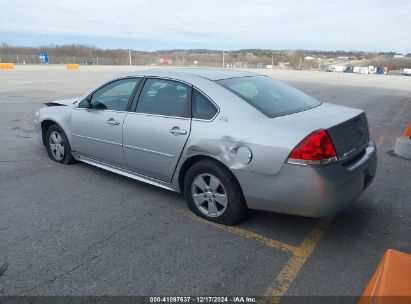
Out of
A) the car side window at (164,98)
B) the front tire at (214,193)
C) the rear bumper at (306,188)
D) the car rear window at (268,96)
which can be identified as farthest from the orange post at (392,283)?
the car side window at (164,98)

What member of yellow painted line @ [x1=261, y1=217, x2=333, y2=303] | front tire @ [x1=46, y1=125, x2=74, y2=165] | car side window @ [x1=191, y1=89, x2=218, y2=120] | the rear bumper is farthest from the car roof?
yellow painted line @ [x1=261, y1=217, x2=333, y2=303]

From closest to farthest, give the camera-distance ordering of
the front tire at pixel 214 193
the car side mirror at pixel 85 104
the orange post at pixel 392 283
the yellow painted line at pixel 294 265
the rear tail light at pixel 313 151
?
the orange post at pixel 392 283
the yellow painted line at pixel 294 265
the rear tail light at pixel 313 151
the front tire at pixel 214 193
the car side mirror at pixel 85 104

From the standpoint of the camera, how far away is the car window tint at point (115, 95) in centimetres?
443

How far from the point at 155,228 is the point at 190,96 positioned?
1.41m

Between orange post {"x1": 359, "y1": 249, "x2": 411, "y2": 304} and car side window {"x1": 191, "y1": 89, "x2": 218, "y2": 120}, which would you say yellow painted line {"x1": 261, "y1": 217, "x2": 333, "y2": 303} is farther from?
car side window {"x1": 191, "y1": 89, "x2": 218, "y2": 120}

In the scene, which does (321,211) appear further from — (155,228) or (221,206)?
(155,228)

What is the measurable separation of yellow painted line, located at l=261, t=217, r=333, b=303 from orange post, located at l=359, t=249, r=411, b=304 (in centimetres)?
86

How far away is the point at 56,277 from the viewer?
9.17 feet

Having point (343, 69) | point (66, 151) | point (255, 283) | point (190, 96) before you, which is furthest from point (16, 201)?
point (343, 69)

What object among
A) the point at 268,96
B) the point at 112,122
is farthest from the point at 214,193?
the point at 112,122

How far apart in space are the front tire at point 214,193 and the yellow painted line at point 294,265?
0.66 meters

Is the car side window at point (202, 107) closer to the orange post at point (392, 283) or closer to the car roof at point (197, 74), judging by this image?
the car roof at point (197, 74)

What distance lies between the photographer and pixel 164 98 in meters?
4.05

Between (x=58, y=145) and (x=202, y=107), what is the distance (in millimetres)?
2854
